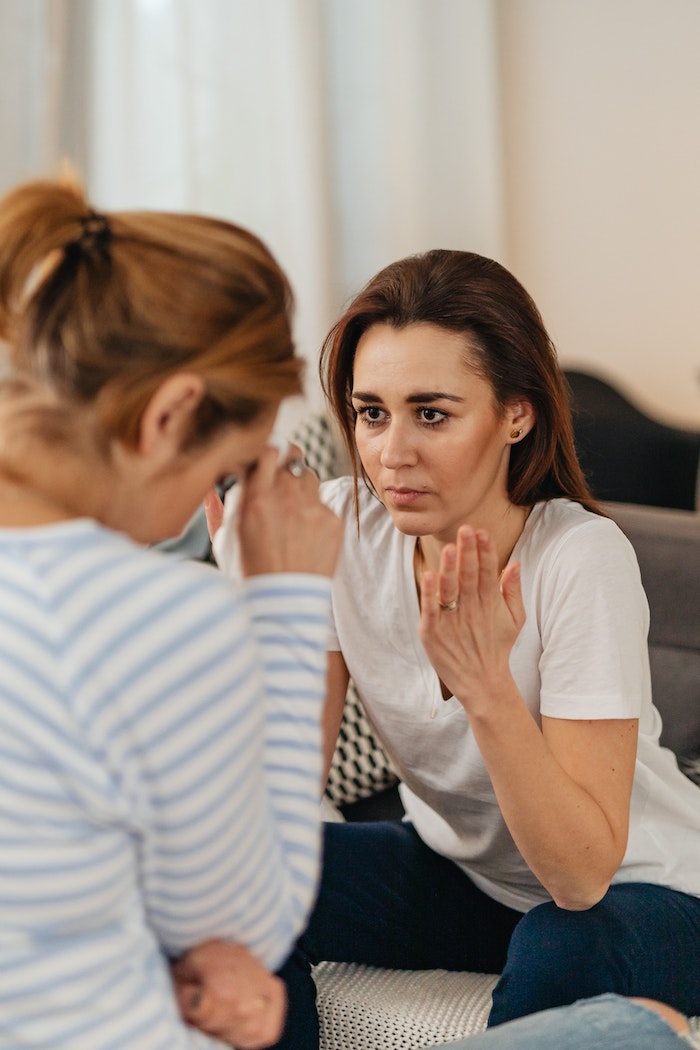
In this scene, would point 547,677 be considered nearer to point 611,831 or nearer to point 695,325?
point 611,831

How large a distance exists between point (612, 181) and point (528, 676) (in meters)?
2.02

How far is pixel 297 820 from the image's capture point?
0.77 m

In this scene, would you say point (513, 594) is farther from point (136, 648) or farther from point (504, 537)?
point (136, 648)

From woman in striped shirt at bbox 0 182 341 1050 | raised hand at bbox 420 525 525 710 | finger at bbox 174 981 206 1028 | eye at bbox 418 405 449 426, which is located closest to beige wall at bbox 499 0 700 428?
eye at bbox 418 405 449 426

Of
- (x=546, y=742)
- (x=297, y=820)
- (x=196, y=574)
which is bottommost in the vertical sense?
(x=546, y=742)

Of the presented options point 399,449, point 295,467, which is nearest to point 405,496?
point 399,449

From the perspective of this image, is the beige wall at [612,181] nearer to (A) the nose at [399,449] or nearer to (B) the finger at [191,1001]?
(A) the nose at [399,449]

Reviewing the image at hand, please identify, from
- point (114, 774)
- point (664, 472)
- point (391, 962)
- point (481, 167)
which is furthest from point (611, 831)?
point (481, 167)

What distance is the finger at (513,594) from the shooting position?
1.08 m

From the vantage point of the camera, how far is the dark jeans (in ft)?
3.67

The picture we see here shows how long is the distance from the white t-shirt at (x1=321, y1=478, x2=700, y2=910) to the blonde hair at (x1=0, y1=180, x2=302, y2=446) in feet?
1.72

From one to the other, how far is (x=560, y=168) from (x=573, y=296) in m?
0.33

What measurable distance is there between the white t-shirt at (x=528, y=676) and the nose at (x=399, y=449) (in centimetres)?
16

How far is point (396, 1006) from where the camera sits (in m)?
1.30
